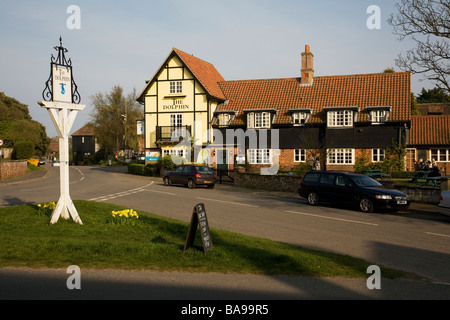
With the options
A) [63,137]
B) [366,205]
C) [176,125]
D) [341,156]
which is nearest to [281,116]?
[341,156]

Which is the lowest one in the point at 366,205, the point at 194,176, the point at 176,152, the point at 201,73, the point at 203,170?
the point at 366,205

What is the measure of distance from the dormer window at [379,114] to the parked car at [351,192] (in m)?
19.3

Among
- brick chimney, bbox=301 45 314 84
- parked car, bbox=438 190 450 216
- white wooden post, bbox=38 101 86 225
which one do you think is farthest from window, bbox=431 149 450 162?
white wooden post, bbox=38 101 86 225

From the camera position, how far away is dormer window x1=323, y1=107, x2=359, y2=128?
3709 centimetres

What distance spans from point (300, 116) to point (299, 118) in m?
0.20

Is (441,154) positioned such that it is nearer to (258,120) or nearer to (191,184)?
(258,120)

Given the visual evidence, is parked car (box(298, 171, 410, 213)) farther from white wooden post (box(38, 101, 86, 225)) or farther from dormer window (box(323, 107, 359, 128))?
dormer window (box(323, 107, 359, 128))

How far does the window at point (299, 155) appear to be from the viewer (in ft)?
127

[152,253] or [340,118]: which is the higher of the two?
[340,118]

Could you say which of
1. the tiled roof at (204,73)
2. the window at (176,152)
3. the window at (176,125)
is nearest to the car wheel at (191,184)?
the window at (176,152)

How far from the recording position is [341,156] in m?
37.7

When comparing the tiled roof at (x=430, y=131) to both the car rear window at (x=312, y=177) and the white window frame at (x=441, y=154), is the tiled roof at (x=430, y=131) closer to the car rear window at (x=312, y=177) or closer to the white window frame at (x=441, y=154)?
the white window frame at (x=441, y=154)
